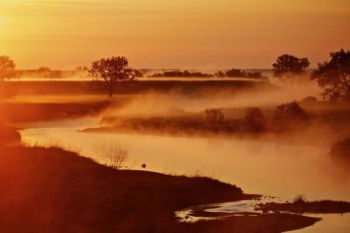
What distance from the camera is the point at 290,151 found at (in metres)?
58.8

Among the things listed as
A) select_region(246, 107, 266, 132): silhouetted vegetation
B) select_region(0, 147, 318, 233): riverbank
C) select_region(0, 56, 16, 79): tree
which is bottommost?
select_region(0, 147, 318, 233): riverbank

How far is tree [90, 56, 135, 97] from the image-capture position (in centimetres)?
11688

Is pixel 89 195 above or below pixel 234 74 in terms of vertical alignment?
below

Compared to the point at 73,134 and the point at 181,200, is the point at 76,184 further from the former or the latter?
the point at 73,134

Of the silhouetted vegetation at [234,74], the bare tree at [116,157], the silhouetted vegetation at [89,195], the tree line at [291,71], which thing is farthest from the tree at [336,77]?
the silhouetted vegetation at [234,74]

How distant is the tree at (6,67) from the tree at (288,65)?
35.6 metres

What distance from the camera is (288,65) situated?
129 meters

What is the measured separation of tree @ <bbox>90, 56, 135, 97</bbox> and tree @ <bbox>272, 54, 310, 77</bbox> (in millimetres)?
22029

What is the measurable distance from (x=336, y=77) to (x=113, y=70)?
4428 cm

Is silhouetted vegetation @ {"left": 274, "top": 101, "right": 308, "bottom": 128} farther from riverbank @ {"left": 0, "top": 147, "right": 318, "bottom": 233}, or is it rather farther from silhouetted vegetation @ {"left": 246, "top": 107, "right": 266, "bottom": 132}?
riverbank @ {"left": 0, "top": 147, "right": 318, "bottom": 233}

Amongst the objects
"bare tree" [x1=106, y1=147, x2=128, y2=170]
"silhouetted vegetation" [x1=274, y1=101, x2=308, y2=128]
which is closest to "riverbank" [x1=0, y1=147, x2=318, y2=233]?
"bare tree" [x1=106, y1=147, x2=128, y2=170]

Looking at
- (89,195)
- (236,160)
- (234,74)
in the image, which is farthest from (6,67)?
(89,195)

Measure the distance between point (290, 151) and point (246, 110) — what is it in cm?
1955

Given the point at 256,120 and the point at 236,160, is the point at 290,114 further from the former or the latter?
the point at 236,160
